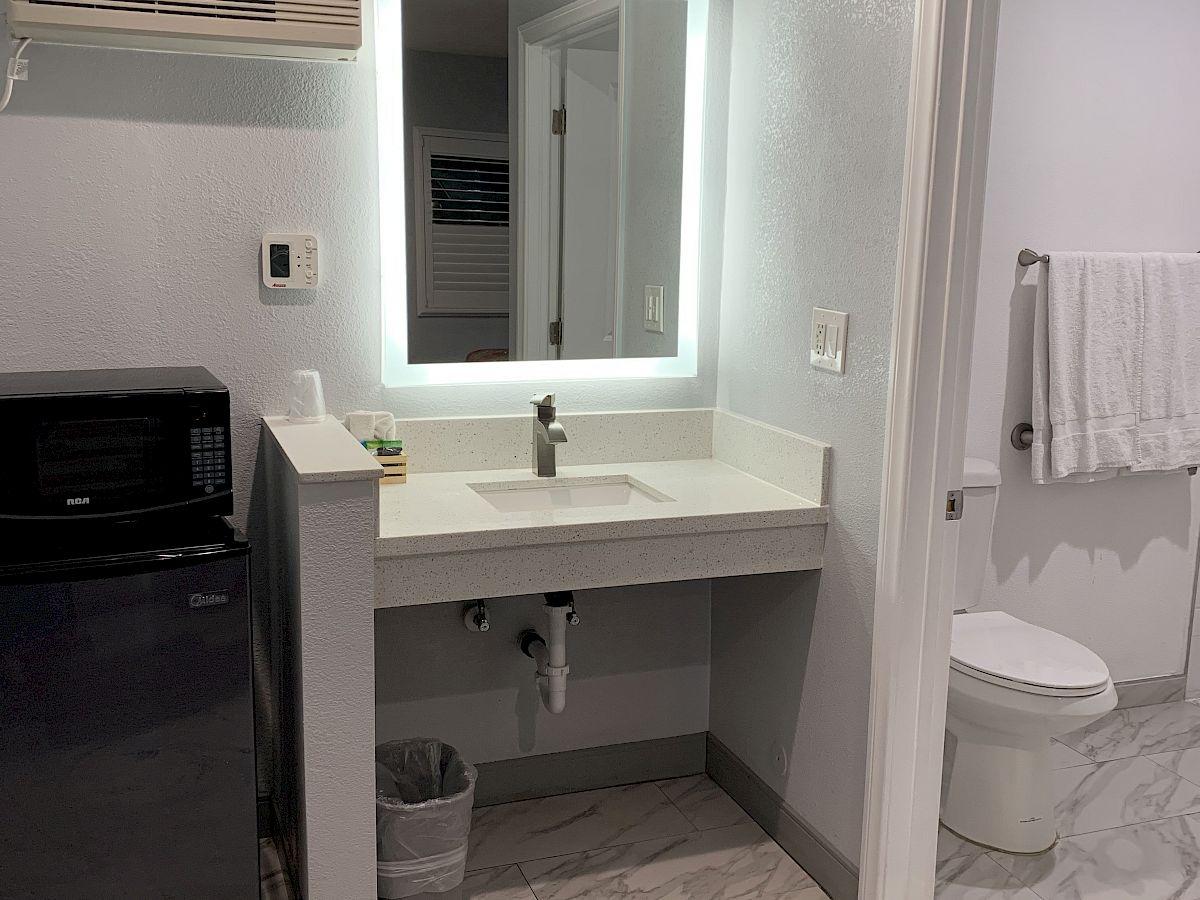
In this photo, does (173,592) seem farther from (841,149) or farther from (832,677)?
(841,149)

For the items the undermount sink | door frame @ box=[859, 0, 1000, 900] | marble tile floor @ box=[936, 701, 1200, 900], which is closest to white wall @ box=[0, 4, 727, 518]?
the undermount sink

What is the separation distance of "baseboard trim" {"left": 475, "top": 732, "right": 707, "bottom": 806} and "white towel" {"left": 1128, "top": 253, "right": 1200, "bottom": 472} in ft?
4.73

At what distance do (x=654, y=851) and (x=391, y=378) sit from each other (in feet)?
3.91

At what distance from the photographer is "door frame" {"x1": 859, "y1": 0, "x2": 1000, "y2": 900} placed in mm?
1936

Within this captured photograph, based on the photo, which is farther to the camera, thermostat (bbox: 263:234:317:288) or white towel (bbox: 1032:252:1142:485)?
white towel (bbox: 1032:252:1142:485)

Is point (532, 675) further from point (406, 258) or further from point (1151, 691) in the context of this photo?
point (1151, 691)

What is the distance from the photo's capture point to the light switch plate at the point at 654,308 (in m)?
2.70

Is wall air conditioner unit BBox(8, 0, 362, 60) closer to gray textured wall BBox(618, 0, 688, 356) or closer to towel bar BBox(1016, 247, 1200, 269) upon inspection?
gray textured wall BBox(618, 0, 688, 356)

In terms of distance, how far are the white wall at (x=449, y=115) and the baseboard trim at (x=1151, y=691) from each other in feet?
7.21

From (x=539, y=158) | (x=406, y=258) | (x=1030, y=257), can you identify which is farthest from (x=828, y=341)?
(x=1030, y=257)

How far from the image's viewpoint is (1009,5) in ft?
9.43

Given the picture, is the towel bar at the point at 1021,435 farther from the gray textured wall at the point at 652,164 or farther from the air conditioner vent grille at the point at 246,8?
the air conditioner vent grille at the point at 246,8

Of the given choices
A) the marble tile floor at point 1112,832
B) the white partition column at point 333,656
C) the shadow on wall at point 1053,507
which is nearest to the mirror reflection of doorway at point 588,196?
the white partition column at point 333,656

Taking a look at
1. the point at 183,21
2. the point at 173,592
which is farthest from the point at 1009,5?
the point at 173,592
